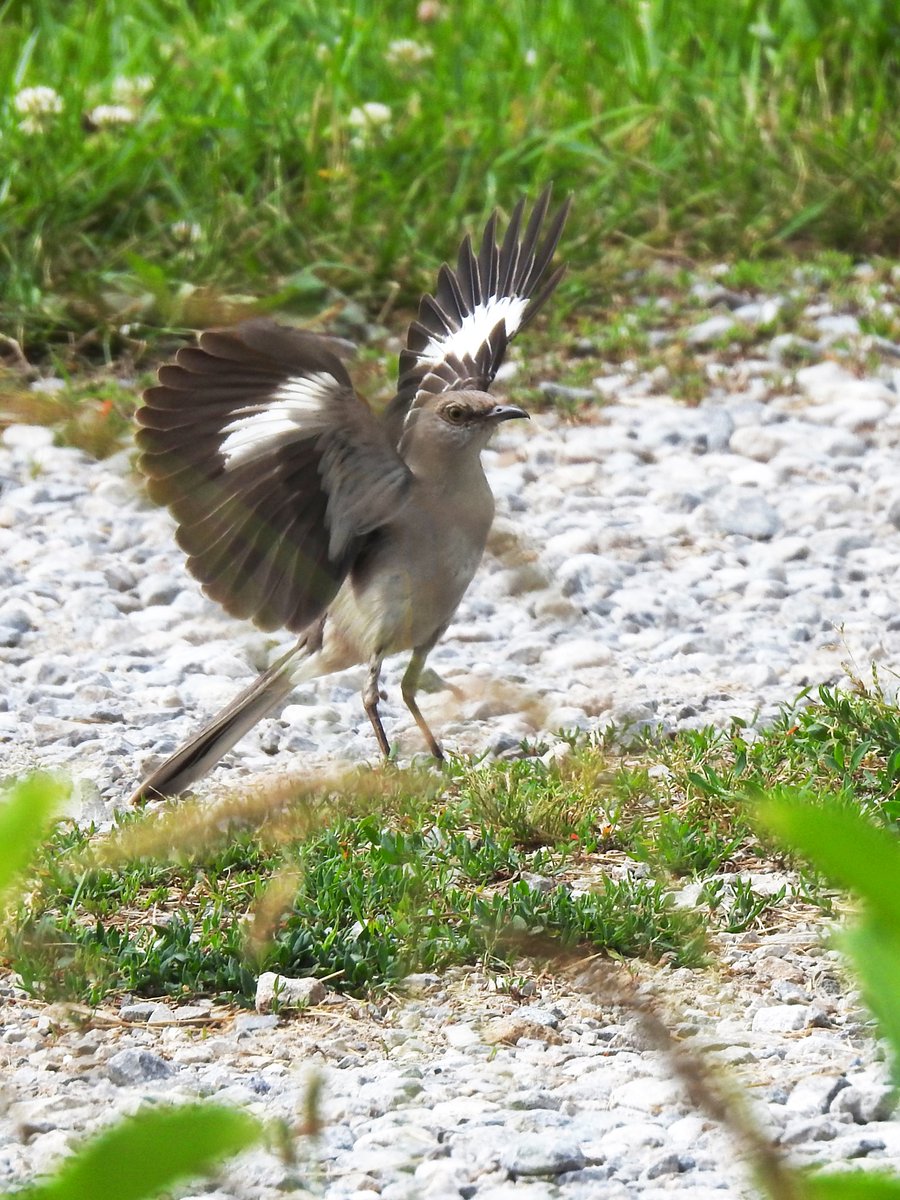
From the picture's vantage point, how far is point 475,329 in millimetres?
5449

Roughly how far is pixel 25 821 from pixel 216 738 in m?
3.52

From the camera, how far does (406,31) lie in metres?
10.7

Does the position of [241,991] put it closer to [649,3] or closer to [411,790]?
[411,790]

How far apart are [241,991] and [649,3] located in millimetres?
8210

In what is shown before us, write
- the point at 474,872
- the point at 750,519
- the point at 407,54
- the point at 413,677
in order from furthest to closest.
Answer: the point at 407,54 < the point at 750,519 < the point at 413,677 < the point at 474,872

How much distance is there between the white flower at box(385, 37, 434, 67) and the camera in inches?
391

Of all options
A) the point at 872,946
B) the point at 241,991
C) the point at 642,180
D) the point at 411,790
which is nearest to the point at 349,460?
the point at 411,790

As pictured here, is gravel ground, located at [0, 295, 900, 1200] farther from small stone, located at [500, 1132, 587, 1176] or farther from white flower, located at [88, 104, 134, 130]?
white flower, located at [88, 104, 134, 130]

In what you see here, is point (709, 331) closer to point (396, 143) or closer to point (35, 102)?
point (396, 143)

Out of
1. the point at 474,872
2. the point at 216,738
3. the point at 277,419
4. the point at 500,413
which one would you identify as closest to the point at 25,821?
the point at 474,872

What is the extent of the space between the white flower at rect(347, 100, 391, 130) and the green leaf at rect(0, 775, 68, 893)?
26.9ft

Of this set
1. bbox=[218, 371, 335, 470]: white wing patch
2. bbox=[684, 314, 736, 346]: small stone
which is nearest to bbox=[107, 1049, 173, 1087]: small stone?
bbox=[218, 371, 335, 470]: white wing patch

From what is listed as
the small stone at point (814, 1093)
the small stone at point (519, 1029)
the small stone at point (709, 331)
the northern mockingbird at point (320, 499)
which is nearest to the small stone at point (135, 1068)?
the small stone at point (519, 1029)

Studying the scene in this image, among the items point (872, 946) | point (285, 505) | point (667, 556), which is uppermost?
point (872, 946)
